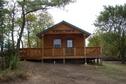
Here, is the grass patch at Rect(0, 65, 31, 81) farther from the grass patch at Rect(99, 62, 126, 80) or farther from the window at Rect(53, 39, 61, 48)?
the window at Rect(53, 39, 61, 48)

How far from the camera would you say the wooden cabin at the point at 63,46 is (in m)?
39.8

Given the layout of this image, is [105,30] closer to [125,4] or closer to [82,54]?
[125,4]

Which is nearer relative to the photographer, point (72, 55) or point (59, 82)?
point (59, 82)

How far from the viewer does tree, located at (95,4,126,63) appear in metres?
56.9

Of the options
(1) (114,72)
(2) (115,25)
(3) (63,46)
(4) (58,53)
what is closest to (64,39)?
(3) (63,46)

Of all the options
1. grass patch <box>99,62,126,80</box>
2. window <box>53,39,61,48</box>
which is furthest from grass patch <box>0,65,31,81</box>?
window <box>53,39,61,48</box>

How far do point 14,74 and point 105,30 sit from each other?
36.5m

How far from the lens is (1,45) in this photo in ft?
109

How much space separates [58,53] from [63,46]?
2775mm

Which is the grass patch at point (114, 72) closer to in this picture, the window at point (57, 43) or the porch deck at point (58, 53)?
the porch deck at point (58, 53)

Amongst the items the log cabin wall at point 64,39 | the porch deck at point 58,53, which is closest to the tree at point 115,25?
the log cabin wall at point 64,39

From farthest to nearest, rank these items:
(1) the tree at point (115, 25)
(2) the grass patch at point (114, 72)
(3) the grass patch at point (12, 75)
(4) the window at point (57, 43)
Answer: (1) the tree at point (115, 25)
(4) the window at point (57, 43)
(2) the grass patch at point (114, 72)
(3) the grass patch at point (12, 75)

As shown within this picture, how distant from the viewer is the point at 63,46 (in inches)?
1670

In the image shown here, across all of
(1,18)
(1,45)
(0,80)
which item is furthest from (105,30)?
(0,80)
